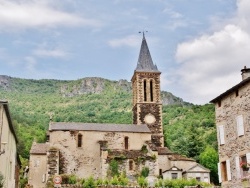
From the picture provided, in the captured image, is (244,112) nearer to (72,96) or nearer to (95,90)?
(72,96)

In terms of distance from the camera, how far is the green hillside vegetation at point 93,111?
71.0 m

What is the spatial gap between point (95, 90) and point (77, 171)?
380 ft

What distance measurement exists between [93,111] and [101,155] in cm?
7349

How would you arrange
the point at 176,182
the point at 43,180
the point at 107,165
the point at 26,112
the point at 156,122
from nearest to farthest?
the point at 176,182 < the point at 107,165 < the point at 43,180 < the point at 156,122 < the point at 26,112

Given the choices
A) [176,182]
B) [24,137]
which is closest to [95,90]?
[24,137]

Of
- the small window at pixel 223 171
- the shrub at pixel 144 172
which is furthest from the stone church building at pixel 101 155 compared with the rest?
the small window at pixel 223 171

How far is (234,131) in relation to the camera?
81.3 ft

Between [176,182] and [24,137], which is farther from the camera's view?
[24,137]

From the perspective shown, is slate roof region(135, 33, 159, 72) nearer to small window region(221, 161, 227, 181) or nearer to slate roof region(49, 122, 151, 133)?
slate roof region(49, 122, 151, 133)

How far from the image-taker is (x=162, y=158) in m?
47.5

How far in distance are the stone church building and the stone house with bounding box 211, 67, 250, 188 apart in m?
17.9

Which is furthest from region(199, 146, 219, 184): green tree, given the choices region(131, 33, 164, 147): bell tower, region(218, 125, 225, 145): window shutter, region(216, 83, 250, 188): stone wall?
region(216, 83, 250, 188): stone wall

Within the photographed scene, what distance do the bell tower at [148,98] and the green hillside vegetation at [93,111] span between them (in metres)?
11.4

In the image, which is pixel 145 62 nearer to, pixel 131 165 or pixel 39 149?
pixel 131 165
